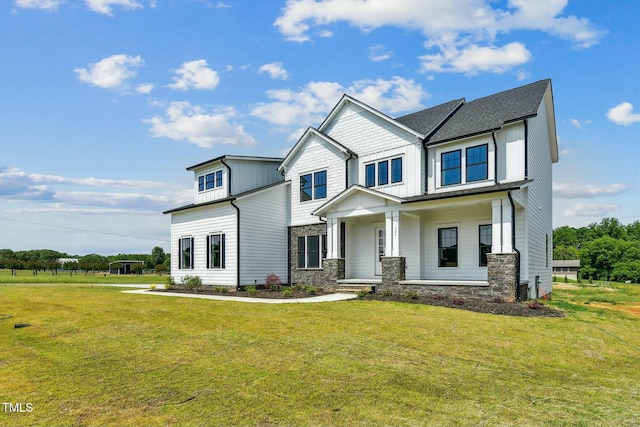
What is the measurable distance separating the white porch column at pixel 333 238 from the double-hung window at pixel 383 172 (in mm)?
2397

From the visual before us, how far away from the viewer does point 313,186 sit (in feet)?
77.6

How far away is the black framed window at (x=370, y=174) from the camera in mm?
21562

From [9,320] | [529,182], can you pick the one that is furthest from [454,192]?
[9,320]

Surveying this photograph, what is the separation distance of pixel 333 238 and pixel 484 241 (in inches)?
265

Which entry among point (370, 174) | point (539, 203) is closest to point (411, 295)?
point (370, 174)

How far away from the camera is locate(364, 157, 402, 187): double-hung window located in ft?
67.9

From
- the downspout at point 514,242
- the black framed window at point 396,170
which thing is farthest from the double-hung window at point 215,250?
the downspout at point 514,242

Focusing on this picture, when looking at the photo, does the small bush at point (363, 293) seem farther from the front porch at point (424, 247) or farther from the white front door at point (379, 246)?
the white front door at point (379, 246)

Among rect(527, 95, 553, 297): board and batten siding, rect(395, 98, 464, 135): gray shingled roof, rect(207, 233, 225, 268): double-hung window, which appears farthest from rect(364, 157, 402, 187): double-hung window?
rect(207, 233, 225, 268): double-hung window

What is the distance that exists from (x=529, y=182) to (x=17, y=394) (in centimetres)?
1645

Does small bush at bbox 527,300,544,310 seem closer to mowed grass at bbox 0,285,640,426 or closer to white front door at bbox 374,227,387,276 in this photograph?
mowed grass at bbox 0,285,640,426

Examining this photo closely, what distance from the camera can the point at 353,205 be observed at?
816 inches

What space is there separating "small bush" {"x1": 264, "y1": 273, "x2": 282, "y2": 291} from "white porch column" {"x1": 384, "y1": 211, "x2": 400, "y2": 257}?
6.07 metres

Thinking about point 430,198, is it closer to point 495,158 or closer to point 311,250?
point 495,158
